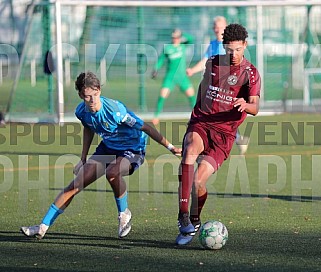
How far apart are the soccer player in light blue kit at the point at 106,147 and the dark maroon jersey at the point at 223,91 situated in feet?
1.29

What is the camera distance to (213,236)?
6.45 metres

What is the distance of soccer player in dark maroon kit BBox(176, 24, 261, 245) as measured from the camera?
272 inches

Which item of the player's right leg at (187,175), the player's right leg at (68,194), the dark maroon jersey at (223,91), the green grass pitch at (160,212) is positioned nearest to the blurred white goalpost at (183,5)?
the green grass pitch at (160,212)

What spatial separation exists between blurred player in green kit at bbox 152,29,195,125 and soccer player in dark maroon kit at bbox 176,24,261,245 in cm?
958

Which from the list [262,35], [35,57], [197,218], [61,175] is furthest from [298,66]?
[197,218]

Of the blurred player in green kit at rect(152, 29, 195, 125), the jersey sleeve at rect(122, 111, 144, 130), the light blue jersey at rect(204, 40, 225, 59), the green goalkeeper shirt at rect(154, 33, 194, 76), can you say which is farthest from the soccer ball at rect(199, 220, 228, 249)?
the green goalkeeper shirt at rect(154, 33, 194, 76)

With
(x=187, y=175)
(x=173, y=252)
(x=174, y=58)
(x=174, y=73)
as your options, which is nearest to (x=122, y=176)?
(x=187, y=175)

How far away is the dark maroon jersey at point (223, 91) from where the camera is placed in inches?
276

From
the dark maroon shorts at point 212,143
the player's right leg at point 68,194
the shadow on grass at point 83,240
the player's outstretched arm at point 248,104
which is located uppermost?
the player's outstretched arm at point 248,104

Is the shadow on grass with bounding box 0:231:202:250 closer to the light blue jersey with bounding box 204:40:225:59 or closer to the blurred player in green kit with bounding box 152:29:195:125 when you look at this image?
the light blue jersey with bounding box 204:40:225:59

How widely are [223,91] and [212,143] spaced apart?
17.7 inches

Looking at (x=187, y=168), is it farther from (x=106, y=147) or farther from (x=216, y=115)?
(x=106, y=147)

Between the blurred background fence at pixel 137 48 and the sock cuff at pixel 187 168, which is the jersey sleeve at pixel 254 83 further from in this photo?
the blurred background fence at pixel 137 48

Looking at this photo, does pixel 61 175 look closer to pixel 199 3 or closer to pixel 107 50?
pixel 199 3
